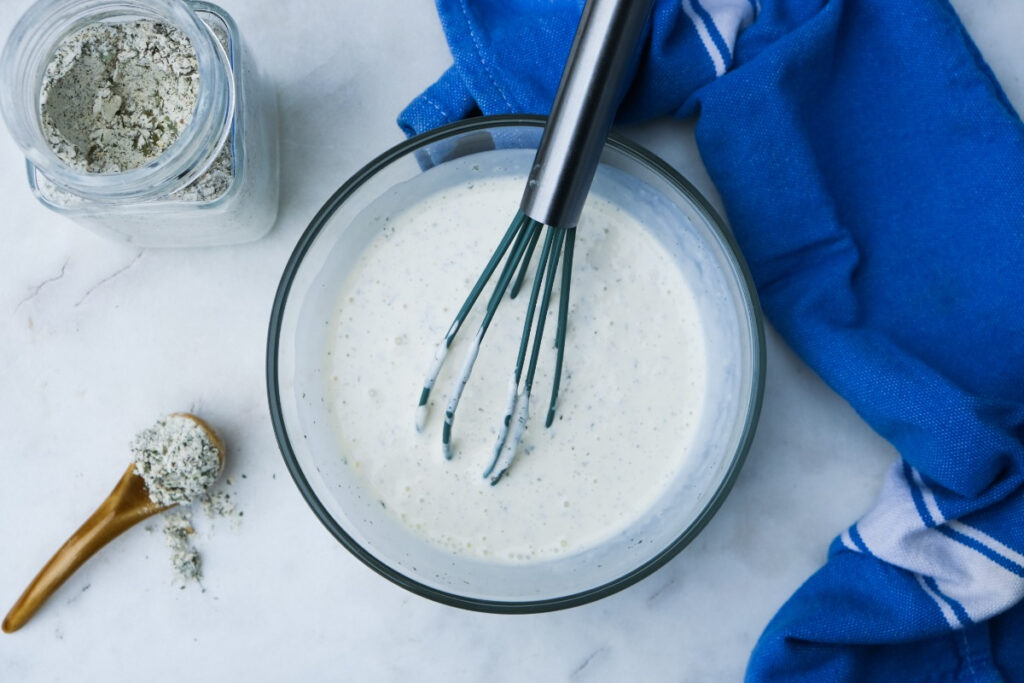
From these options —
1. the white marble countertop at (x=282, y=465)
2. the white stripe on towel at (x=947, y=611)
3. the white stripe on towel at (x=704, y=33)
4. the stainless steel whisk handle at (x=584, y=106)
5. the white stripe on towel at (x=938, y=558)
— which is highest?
the stainless steel whisk handle at (x=584, y=106)

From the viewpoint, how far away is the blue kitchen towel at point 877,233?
0.90m

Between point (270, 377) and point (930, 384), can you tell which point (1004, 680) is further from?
point (270, 377)

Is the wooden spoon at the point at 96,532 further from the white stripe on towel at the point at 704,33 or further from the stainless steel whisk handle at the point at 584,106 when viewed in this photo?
the white stripe on towel at the point at 704,33

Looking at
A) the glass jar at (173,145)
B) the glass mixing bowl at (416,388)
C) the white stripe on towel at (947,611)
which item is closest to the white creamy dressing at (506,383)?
the glass mixing bowl at (416,388)

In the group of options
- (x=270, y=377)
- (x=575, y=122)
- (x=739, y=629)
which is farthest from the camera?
(x=739, y=629)

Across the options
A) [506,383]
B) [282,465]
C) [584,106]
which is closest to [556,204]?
[584,106]

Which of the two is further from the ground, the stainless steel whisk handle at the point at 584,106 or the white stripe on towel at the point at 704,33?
the stainless steel whisk handle at the point at 584,106

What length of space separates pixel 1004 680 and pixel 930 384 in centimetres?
34

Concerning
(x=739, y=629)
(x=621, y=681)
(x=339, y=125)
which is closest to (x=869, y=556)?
(x=739, y=629)

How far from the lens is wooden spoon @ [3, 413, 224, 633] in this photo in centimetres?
97

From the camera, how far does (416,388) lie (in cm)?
90

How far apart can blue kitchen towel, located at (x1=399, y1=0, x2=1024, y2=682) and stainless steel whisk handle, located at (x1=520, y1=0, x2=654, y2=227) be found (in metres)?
0.20

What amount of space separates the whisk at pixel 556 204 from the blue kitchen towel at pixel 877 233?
0.60 ft

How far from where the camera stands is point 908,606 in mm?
920
